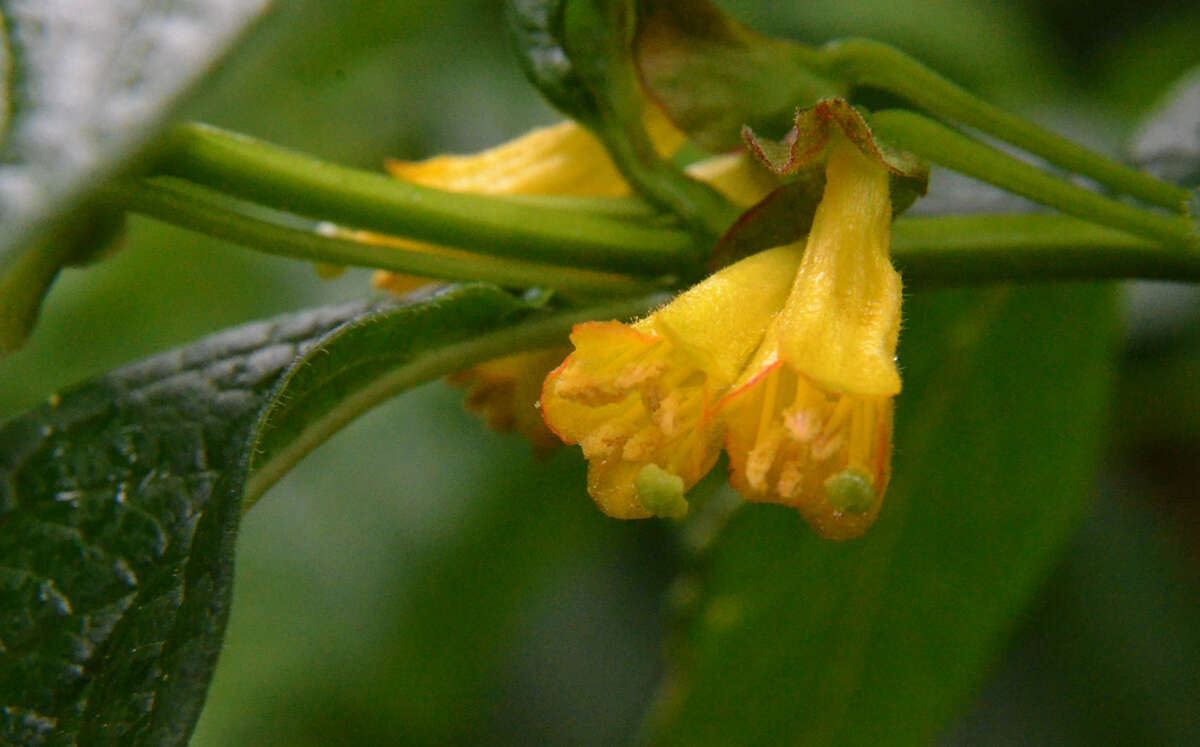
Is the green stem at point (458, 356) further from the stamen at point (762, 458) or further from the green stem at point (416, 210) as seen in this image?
the stamen at point (762, 458)

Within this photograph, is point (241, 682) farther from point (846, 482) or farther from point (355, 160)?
point (846, 482)

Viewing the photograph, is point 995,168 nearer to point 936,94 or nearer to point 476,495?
point 936,94

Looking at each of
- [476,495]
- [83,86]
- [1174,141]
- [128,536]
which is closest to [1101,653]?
[476,495]

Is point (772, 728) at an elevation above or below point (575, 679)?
above

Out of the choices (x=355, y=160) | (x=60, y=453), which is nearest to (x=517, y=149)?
(x=60, y=453)

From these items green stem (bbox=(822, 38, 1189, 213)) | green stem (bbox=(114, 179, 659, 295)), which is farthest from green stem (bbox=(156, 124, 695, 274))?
green stem (bbox=(822, 38, 1189, 213))

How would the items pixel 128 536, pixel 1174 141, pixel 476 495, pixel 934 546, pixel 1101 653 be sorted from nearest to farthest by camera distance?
pixel 128 536 → pixel 1174 141 → pixel 934 546 → pixel 476 495 → pixel 1101 653

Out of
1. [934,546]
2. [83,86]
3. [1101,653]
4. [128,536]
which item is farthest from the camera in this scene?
[1101,653]

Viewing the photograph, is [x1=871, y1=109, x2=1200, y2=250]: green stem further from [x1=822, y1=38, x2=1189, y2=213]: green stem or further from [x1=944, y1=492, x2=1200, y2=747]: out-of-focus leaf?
[x1=944, y1=492, x2=1200, y2=747]: out-of-focus leaf

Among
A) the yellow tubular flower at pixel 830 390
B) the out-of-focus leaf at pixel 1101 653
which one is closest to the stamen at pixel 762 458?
the yellow tubular flower at pixel 830 390
